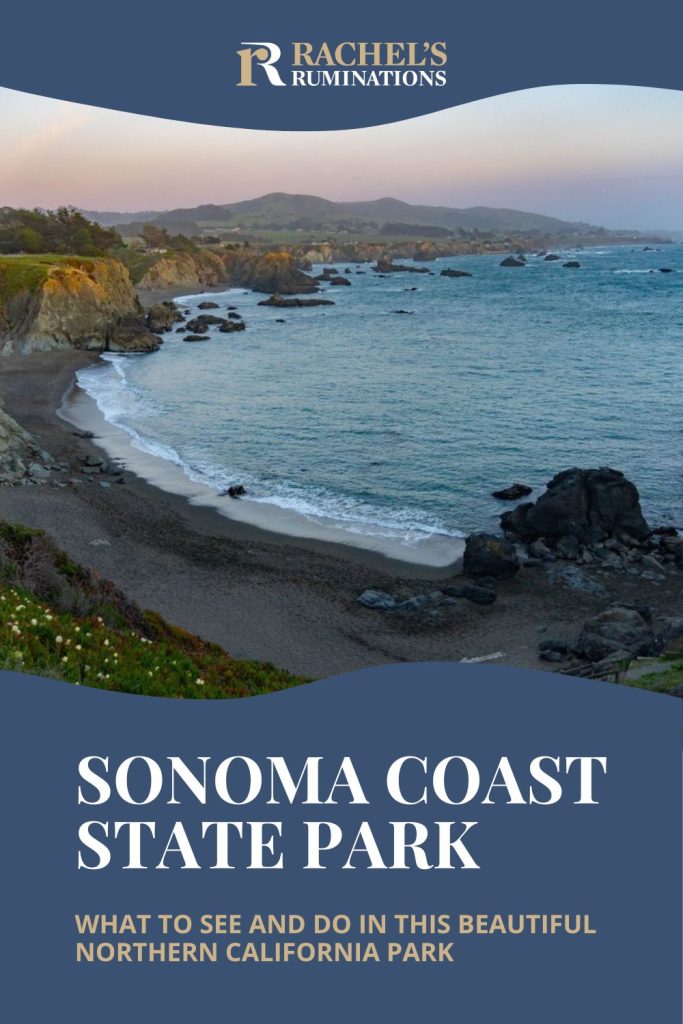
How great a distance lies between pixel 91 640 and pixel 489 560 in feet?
44.7

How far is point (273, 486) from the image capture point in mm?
29906

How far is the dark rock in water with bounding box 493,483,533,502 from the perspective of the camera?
90.1 ft

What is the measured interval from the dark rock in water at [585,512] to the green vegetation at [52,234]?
189 feet

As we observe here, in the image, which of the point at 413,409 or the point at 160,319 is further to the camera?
the point at 160,319

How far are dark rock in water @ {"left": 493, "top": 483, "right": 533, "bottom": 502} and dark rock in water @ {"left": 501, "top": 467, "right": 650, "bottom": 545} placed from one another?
8.88 ft

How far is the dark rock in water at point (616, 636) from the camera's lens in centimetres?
1565

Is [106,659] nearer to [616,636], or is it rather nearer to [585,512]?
[616,636]

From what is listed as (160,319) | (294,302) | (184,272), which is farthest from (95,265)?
(184,272)

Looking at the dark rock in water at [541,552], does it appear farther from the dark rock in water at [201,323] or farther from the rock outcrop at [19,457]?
the dark rock in water at [201,323]

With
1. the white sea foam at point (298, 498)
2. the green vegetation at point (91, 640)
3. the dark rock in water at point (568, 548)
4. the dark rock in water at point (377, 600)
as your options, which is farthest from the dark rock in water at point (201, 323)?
the green vegetation at point (91, 640)

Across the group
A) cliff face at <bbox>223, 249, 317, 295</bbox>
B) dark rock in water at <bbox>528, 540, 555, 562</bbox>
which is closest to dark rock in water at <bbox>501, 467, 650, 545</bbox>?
dark rock in water at <bbox>528, 540, 555, 562</bbox>

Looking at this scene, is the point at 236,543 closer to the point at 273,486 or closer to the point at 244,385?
the point at 273,486

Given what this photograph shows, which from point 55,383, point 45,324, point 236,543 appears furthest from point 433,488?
point 45,324

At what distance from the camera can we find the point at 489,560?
69.9ft
